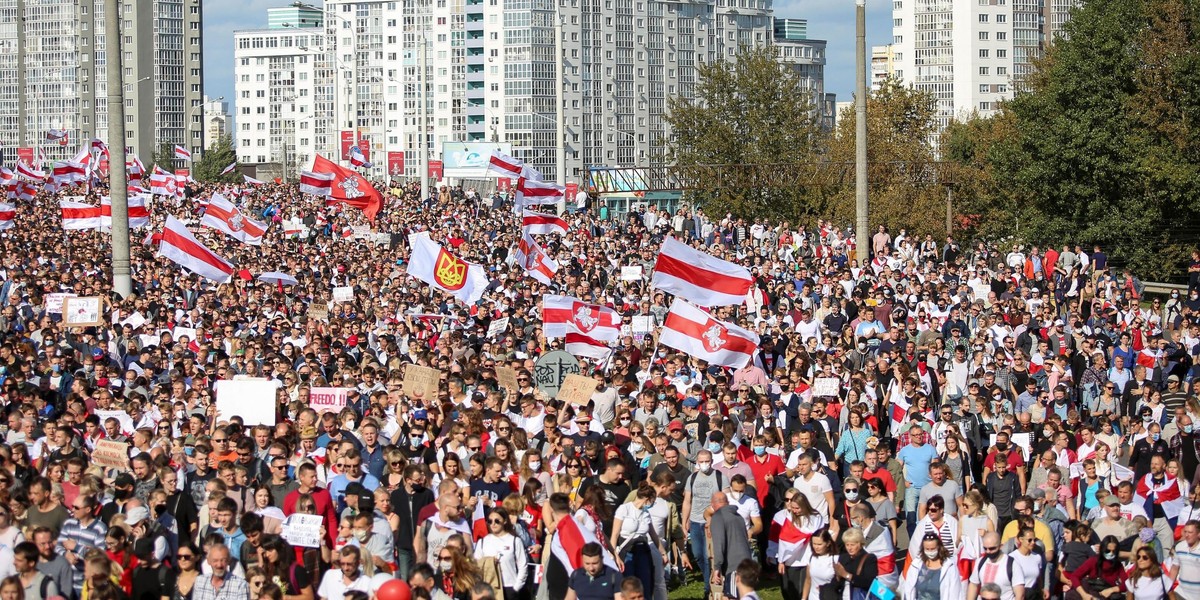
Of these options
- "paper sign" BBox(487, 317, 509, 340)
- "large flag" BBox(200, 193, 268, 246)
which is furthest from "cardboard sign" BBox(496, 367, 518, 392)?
"large flag" BBox(200, 193, 268, 246)

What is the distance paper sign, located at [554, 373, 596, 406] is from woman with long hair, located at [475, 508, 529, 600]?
5.76 metres

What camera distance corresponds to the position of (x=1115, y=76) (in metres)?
43.6

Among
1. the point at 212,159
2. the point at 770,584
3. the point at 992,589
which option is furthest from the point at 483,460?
the point at 212,159

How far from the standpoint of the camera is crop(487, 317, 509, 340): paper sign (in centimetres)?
2392

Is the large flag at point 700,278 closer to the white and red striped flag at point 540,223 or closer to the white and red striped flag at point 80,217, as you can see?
the white and red striped flag at point 540,223

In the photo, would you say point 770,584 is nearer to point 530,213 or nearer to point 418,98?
point 530,213

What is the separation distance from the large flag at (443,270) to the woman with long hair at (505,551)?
41.6ft

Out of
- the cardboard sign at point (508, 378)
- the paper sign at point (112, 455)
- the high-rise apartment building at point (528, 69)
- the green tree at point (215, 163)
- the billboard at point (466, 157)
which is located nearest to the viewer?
the paper sign at point (112, 455)

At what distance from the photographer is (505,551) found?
38.0 ft

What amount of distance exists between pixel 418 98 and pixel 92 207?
471 feet

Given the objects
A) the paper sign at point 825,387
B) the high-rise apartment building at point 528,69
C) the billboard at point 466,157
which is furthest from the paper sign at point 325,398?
the high-rise apartment building at point 528,69

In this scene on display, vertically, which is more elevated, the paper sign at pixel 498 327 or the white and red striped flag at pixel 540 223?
the white and red striped flag at pixel 540 223

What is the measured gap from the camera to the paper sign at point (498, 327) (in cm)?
2392

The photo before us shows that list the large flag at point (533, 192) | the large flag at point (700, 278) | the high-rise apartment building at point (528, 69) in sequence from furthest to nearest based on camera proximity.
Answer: the high-rise apartment building at point (528, 69) < the large flag at point (533, 192) < the large flag at point (700, 278)
